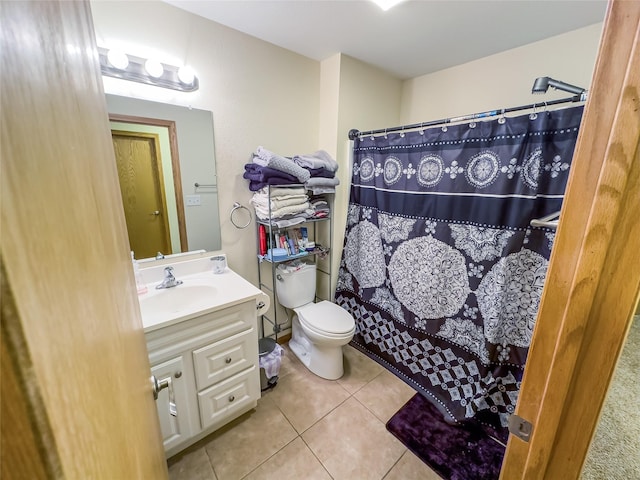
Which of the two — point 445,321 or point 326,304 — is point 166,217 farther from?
point 445,321

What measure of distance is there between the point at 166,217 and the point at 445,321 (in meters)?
1.86

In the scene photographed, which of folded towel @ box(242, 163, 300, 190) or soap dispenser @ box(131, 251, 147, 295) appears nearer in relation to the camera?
soap dispenser @ box(131, 251, 147, 295)

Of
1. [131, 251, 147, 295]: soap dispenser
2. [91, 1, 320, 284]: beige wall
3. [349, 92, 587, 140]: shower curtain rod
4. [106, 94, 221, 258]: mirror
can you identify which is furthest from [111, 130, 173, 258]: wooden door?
[349, 92, 587, 140]: shower curtain rod

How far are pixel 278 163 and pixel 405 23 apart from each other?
1.09 metres

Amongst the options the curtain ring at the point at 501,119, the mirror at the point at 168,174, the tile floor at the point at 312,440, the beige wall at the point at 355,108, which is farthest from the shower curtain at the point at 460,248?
the mirror at the point at 168,174

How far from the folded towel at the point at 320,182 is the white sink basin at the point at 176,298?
3.07 feet

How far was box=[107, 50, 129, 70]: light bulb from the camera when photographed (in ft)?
4.04

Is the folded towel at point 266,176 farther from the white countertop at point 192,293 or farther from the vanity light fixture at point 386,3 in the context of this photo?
the vanity light fixture at point 386,3

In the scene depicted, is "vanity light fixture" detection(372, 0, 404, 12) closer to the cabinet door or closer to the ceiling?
the ceiling

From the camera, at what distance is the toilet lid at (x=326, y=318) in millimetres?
1775

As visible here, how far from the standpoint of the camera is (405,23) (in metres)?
1.50

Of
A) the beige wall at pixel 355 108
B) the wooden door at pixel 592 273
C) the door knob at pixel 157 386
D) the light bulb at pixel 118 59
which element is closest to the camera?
the wooden door at pixel 592 273

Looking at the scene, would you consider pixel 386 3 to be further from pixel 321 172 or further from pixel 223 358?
pixel 223 358

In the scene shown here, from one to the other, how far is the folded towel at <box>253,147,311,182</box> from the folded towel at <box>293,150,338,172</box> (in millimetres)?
100
